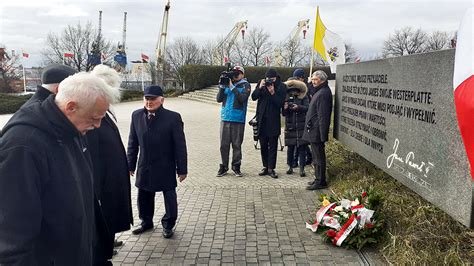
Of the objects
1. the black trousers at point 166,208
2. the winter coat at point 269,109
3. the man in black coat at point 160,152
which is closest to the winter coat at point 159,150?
the man in black coat at point 160,152

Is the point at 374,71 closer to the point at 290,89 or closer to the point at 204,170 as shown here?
the point at 290,89

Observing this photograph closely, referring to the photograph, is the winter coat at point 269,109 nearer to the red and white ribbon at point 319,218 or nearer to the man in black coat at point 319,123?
the man in black coat at point 319,123

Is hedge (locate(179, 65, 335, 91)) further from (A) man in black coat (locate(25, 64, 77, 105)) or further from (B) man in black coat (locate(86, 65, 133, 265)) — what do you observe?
(A) man in black coat (locate(25, 64, 77, 105))

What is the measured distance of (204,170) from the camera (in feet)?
26.7

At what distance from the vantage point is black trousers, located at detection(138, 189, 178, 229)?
4.64 metres

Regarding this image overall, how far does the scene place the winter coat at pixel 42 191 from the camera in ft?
6.23

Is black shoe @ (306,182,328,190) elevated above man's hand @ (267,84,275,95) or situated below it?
below

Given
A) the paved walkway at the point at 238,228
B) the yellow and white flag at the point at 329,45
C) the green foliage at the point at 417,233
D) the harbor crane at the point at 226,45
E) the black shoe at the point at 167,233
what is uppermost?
the harbor crane at the point at 226,45

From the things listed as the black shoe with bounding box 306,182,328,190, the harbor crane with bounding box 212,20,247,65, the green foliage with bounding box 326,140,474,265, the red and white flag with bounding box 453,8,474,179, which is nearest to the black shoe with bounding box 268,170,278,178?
the black shoe with bounding box 306,182,328,190

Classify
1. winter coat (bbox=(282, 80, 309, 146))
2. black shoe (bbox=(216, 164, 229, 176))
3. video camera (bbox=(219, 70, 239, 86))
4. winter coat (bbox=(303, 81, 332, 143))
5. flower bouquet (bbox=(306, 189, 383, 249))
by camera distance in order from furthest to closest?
black shoe (bbox=(216, 164, 229, 176))
winter coat (bbox=(282, 80, 309, 146))
video camera (bbox=(219, 70, 239, 86))
winter coat (bbox=(303, 81, 332, 143))
flower bouquet (bbox=(306, 189, 383, 249))

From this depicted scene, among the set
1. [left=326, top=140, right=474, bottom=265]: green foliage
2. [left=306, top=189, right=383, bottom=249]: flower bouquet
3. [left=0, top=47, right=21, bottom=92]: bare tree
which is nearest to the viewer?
[left=326, top=140, right=474, bottom=265]: green foliage

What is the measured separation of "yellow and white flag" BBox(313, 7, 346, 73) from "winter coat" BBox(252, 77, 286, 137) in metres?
2.31

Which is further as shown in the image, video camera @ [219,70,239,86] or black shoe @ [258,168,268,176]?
black shoe @ [258,168,268,176]

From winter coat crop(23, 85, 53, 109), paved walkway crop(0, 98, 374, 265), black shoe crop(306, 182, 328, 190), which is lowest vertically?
paved walkway crop(0, 98, 374, 265)
